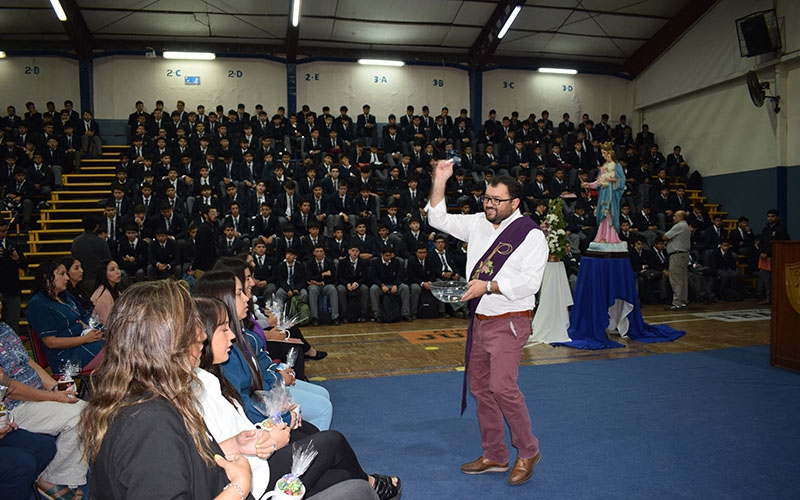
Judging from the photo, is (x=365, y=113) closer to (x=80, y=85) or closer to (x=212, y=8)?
(x=212, y=8)

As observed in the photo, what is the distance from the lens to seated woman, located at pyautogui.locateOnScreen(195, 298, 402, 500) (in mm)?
1848

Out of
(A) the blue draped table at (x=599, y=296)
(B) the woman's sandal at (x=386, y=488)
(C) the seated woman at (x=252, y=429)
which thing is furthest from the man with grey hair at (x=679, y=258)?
(C) the seated woman at (x=252, y=429)

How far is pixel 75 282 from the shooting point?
177 inches

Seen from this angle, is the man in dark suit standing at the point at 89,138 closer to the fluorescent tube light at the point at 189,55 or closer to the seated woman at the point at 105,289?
the fluorescent tube light at the point at 189,55

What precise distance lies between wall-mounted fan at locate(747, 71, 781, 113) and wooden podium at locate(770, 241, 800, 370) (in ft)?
28.0

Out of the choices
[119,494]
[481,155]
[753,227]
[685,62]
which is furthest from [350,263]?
[685,62]

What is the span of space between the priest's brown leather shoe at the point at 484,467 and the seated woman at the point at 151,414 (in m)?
1.96

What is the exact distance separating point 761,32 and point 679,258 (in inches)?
239

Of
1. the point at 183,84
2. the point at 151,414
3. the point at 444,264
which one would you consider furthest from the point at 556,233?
the point at 183,84

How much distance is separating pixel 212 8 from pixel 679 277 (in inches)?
464

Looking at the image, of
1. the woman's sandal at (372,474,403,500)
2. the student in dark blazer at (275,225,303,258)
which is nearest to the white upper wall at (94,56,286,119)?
the student in dark blazer at (275,225,303,258)

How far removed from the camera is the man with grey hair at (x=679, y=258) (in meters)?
9.73

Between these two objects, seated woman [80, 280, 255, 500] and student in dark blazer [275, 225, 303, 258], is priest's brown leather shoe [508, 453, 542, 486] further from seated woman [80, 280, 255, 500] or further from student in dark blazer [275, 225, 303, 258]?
student in dark blazer [275, 225, 303, 258]

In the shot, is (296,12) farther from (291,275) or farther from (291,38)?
(291,275)
